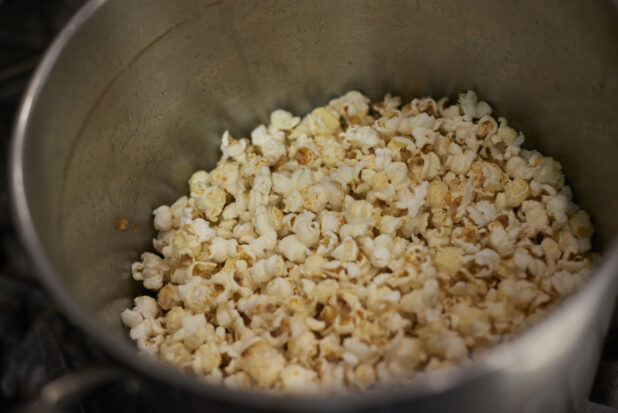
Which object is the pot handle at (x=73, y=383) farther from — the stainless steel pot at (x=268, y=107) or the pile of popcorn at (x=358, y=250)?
the pile of popcorn at (x=358, y=250)

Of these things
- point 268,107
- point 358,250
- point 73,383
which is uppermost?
point 268,107

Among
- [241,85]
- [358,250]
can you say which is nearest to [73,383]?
[358,250]

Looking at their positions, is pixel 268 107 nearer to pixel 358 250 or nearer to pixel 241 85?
pixel 241 85

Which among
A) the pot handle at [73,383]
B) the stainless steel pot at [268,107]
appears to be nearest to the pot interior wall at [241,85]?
the stainless steel pot at [268,107]

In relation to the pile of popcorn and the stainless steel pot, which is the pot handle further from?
the pile of popcorn

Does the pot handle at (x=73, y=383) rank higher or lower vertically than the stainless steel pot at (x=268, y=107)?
lower

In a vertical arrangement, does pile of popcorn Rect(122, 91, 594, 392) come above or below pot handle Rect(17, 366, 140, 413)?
above

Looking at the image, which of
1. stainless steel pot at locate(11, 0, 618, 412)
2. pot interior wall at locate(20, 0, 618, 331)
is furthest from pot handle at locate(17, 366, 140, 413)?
pot interior wall at locate(20, 0, 618, 331)
